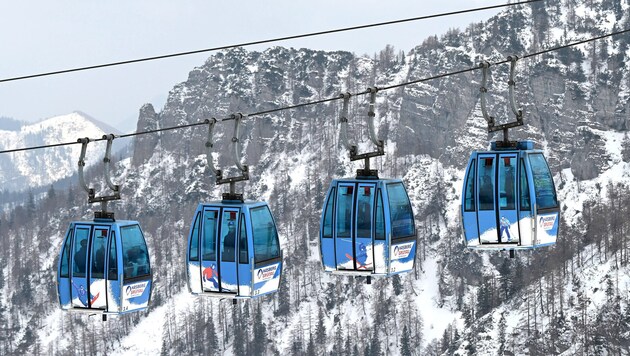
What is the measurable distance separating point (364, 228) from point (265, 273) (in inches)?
134

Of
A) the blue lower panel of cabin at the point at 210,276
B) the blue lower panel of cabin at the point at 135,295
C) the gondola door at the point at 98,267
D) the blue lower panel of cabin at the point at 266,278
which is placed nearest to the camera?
the blue lower panel of cabin at the point at 266,278

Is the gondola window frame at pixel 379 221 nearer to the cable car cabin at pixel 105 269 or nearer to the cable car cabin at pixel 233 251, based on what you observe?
the cable car cabin at pixel 233 251

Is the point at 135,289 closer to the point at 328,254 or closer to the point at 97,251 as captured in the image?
the point at 97,251

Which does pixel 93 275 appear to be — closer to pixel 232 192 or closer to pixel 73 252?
pixel 73 252

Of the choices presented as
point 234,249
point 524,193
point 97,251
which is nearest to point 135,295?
point 97,251

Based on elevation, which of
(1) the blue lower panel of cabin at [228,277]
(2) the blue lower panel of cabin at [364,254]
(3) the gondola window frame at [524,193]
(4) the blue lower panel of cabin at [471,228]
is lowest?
(1) the blue lower panel of cabin at [228,277]

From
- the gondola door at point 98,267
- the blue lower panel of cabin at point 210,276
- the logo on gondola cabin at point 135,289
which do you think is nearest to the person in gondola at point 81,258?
the gondola door at point 98,267

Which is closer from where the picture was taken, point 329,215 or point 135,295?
point 329,215

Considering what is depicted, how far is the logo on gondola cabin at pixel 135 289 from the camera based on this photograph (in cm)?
3926

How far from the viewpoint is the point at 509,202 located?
37.8 m

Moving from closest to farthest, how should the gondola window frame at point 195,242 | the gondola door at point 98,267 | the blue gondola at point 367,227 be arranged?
the blue gondola at point 367,227 < the gondola window frame at point 195,242 < the gondola door at point 98,267

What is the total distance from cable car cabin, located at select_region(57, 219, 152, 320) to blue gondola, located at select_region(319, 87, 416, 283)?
6.23 meters

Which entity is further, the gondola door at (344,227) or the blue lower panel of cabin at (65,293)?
the blue lower panel of cabin at (65,293)

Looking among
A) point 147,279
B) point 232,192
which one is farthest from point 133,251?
point 232,192
